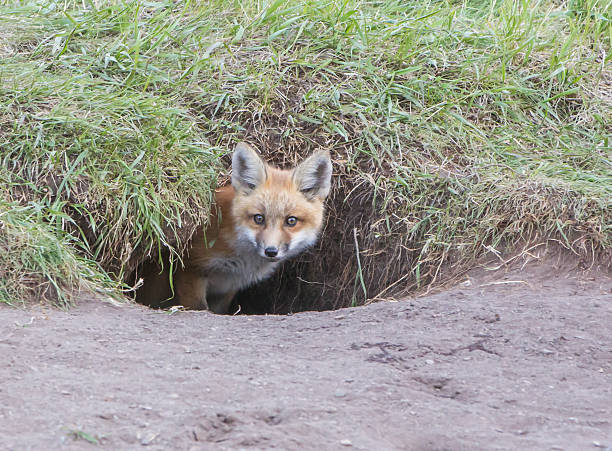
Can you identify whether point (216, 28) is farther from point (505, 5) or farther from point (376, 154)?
point (505, 5)

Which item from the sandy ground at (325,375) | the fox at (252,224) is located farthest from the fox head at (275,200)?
the sandy ground at (325,375)

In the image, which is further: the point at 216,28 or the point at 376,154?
the point at 216,28

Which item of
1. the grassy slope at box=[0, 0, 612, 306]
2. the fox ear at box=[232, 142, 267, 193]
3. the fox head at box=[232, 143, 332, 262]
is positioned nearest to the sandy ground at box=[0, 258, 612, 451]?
the grassy slope at box=[0, 0, 612, 306]

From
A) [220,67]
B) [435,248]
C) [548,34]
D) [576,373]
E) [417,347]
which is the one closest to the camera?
[576,373]

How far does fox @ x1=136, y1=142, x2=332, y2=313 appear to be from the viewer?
528cm

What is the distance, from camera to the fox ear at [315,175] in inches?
206

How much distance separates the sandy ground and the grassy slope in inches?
29.1

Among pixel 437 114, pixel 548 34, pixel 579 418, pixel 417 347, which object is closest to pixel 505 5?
pixel 548 34

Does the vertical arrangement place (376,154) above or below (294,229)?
above

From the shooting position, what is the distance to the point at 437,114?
5.68 m

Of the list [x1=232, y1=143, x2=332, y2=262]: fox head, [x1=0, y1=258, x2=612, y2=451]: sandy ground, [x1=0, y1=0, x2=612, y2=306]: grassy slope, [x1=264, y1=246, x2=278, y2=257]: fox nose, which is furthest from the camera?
[x1=232, y1=143, x2=332, y2=262]: fox head

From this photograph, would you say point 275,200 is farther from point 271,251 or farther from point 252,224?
point 271,251

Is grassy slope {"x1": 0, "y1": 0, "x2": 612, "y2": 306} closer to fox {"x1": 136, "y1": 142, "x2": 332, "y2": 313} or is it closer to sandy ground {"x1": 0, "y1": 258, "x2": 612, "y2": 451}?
fox {"x1": 136, "y1": 142, "x2": 332, "y2": 313}

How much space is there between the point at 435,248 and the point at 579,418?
2.39 m
